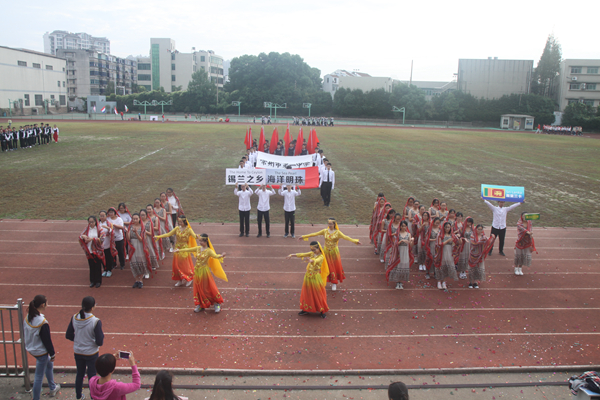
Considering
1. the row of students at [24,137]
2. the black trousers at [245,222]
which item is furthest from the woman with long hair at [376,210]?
the row of students at [24,137]

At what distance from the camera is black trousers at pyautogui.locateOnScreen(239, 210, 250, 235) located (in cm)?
1213

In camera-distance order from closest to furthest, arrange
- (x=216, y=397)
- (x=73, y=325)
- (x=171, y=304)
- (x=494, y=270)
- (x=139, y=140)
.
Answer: (x=73, y=325) → (x=216, y=397) → (x=171, y=304) → (x=494, y=270) → (x=139, y=140)

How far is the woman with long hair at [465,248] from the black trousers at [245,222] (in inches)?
232

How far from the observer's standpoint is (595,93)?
6844 centimetres

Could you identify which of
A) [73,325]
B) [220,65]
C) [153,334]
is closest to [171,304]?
[153,334]

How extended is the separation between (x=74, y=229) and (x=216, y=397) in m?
9.18

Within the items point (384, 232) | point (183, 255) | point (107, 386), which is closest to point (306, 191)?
point (384, 232)

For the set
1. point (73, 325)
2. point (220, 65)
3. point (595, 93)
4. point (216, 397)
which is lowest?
point (216, 397)

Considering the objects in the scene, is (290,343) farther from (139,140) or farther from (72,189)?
(139,140)

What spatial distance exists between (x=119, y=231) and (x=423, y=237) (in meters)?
7.12

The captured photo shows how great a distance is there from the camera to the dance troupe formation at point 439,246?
8859 mm

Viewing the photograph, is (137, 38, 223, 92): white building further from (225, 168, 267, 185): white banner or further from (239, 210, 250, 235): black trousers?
(239, 210, 250, 235): black trousers

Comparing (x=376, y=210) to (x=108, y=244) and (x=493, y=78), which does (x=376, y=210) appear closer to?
(x=108, y=244)

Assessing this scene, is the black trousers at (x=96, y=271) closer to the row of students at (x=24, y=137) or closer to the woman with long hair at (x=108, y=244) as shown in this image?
the woman with long hair at (x=108, y=244)
